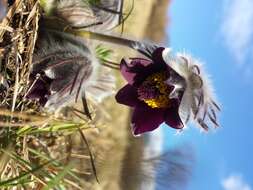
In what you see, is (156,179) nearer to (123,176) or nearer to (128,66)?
(123,176)

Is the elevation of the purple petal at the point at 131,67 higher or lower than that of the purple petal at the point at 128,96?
higher

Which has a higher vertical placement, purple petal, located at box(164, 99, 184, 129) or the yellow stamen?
the yellow stamen

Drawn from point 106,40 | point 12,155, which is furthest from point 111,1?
point 12,155

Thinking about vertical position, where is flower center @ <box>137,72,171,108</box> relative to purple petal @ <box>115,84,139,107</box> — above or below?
above

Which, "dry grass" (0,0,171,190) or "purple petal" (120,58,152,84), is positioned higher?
"purple petal" (120,58,152,84)

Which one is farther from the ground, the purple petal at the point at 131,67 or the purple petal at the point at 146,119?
the purple petal at the point at 131,67

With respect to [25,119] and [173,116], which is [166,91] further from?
[25,119]
